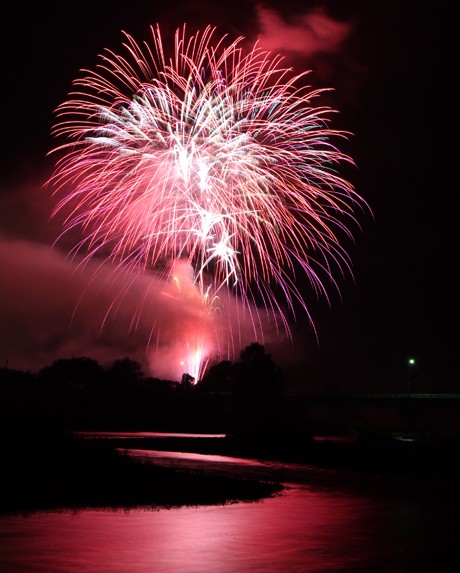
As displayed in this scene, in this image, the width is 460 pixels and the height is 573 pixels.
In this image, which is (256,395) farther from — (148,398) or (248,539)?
(248,539)

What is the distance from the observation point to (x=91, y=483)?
106 feet

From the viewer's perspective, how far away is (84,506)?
2856cm

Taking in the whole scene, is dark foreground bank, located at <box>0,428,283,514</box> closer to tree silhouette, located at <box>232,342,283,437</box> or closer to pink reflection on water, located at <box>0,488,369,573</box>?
pink reflection on water, located at <box>0,488,369,573</box>

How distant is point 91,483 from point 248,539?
1168 cm

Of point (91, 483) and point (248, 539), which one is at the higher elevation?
point (91, 483)

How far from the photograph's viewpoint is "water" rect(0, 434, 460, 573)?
60.2 ft

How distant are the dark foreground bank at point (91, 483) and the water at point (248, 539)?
6.01ft

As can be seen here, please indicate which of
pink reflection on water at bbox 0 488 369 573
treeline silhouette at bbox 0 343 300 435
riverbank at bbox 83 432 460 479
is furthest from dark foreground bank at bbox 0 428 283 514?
treeline silhouette at bbox 0 343 300 435

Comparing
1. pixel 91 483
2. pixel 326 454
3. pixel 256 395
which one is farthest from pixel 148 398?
pixel 91 483

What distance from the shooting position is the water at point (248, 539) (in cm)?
1836

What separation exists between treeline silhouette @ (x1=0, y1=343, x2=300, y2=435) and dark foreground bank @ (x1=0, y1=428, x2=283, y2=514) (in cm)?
6654

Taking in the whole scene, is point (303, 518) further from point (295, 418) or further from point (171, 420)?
point (171, 420)

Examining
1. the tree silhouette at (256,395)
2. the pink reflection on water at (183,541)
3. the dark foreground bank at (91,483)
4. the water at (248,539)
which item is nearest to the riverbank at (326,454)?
the dark foreground bank at (91,483)

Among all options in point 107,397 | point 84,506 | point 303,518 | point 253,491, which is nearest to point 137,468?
point 253,491
